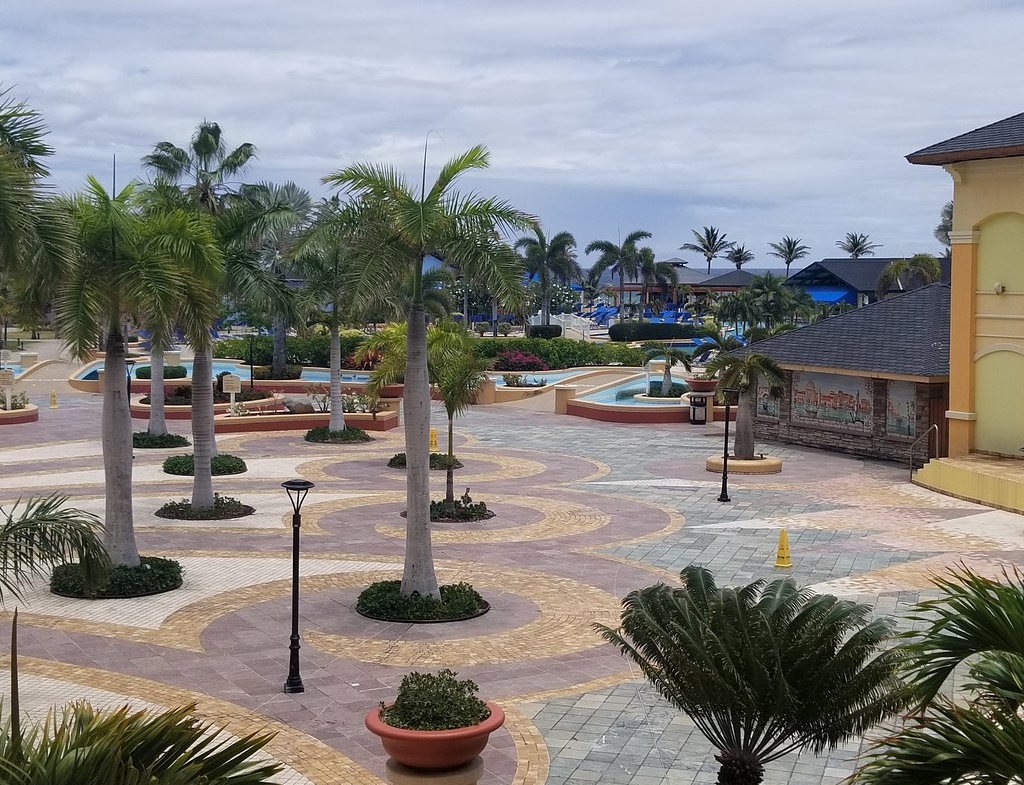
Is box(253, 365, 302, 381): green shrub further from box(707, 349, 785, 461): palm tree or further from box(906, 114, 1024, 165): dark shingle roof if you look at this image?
box(906, 114, 1024, 165): dark shingle roof

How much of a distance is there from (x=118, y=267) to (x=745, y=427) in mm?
→ 19859

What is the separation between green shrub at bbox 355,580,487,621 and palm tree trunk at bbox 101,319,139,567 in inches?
154

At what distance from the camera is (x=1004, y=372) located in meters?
28.9

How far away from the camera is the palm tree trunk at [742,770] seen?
379 inches

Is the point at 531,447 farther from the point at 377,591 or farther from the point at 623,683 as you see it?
the point at 623,683

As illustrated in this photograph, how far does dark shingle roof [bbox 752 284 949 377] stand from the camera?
→ 32500 mm

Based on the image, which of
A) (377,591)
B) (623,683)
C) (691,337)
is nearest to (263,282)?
(377,591)

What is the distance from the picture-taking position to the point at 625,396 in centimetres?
5038

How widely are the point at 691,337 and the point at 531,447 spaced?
47.8 m

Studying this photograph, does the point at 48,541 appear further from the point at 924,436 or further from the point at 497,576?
the point at 924,436

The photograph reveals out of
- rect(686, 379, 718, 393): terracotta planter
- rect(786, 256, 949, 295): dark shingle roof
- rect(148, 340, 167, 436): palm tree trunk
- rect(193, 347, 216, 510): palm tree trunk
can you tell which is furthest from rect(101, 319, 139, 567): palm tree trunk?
rect(786, 256, 949, 295): dark shingle roof

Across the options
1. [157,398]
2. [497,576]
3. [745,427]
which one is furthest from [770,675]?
[157,398]

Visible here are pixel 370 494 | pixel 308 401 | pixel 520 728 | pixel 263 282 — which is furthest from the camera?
pixel 308 401

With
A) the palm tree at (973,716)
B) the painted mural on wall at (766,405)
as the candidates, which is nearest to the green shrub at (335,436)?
the painted mural on wall at (766,405)
